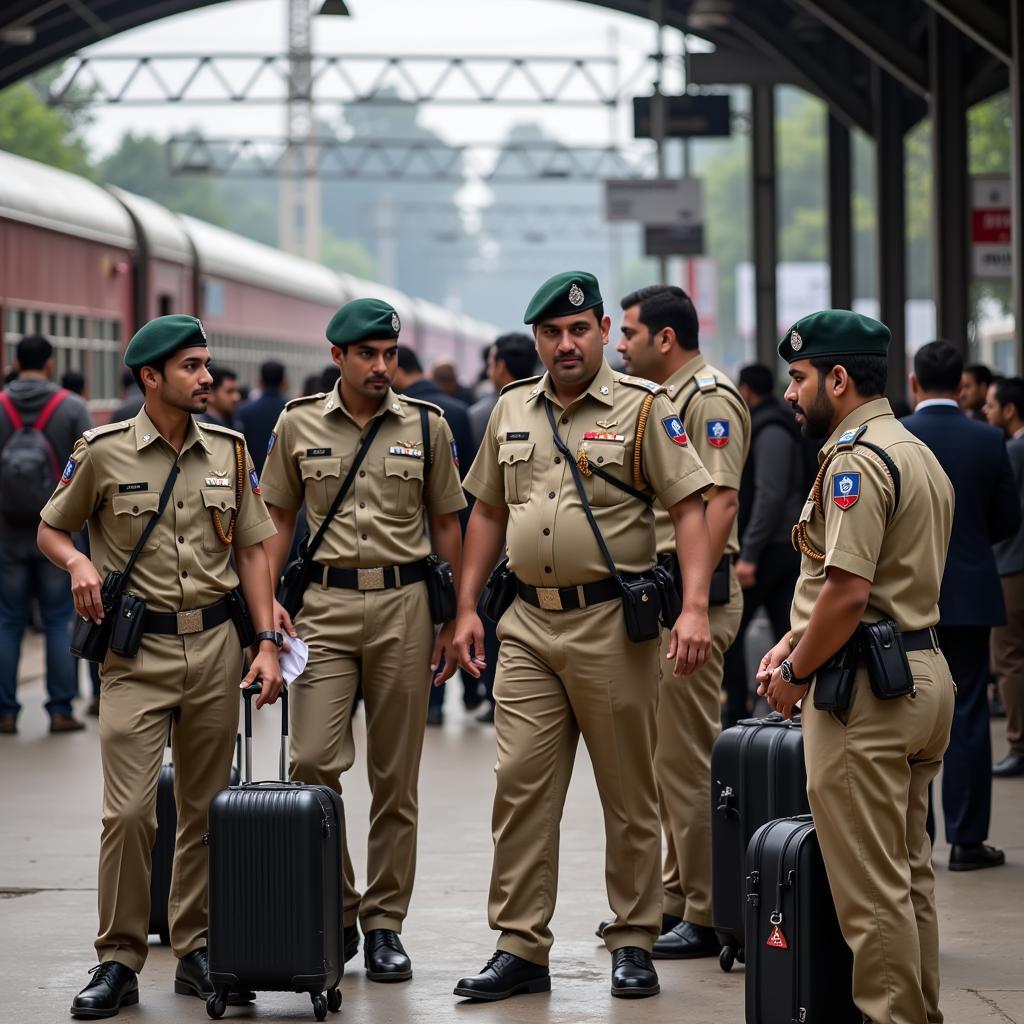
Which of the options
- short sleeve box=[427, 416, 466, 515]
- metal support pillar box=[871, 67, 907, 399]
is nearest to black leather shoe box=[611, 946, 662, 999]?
short sleeve box=[427, 416, 466, 515]

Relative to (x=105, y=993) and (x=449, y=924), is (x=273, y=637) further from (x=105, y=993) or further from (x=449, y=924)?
(x=449, y=924)

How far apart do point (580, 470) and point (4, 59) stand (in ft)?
73.6

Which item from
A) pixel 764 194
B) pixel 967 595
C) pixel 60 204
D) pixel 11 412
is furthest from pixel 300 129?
pixel 967 595

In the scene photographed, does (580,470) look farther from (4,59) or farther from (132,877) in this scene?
(4,59)

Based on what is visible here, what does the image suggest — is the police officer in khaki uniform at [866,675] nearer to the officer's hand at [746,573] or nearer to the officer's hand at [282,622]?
the officer's hand at [282,622]

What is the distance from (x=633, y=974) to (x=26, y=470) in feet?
22.2

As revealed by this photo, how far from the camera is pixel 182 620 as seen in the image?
625 centimetres

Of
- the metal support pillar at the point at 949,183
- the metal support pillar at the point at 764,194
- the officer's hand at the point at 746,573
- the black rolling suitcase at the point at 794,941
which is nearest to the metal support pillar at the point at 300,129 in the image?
the metal support pillar at the point at 764,194

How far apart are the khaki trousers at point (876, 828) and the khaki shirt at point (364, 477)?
1856 mm

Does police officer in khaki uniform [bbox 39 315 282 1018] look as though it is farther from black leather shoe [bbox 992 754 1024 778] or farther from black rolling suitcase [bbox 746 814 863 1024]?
black leather shoe [bbox 992 754 1024 778]

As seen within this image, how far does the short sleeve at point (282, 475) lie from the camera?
6.84 m

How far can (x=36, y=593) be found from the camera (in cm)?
1225

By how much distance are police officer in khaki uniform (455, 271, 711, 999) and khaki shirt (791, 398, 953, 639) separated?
3.34 ft

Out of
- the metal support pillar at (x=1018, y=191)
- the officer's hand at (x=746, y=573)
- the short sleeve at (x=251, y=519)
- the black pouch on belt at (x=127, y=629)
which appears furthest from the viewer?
the metal support pillar at (x=1018, y=191)
